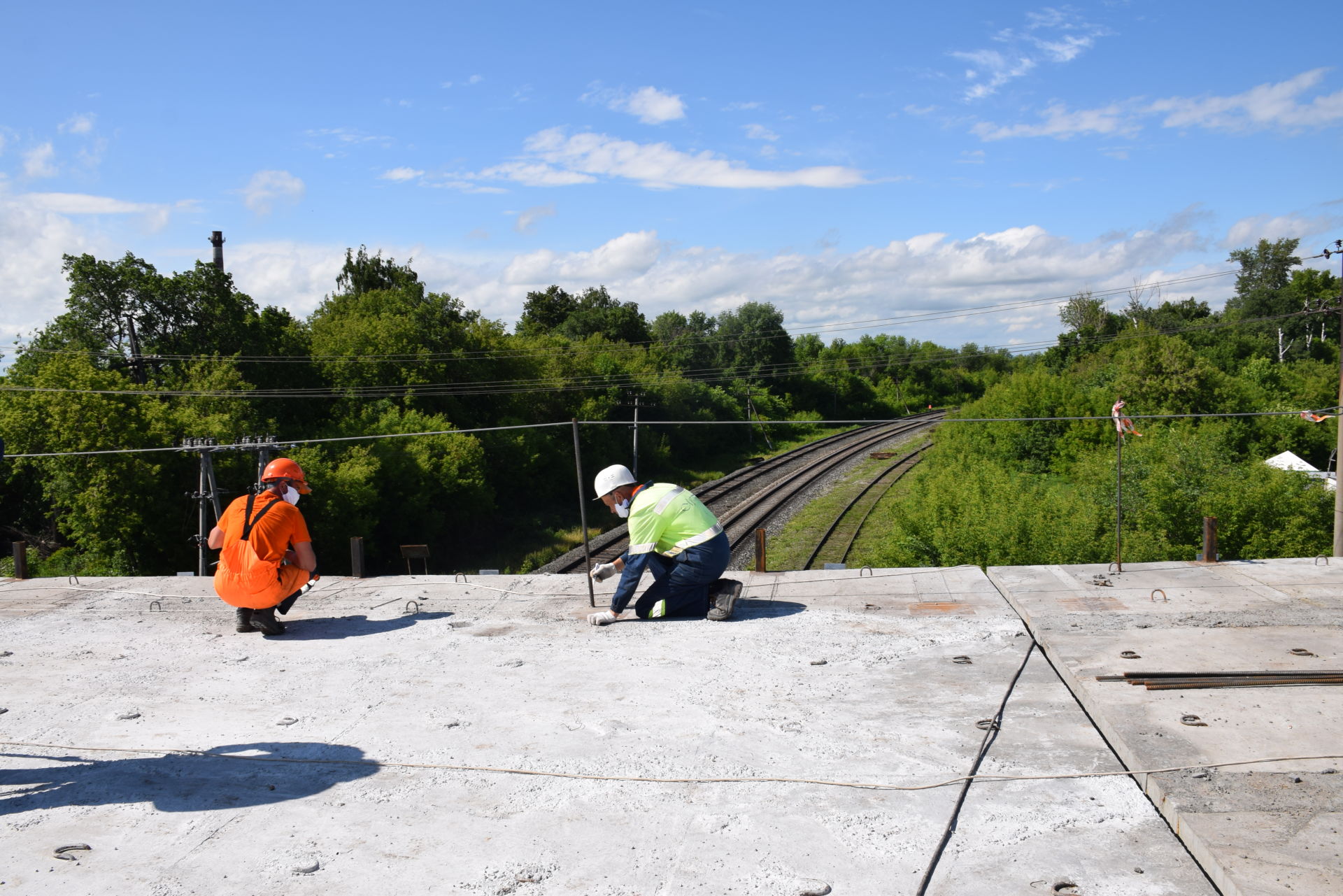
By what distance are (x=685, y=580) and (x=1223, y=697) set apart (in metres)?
3.46

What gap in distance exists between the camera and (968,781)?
3.96m

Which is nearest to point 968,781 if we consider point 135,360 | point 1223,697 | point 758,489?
point 1223,697

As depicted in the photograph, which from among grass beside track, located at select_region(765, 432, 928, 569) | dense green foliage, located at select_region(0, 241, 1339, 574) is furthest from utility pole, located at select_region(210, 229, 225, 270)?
grass beside track, located at select_region(765, 432, 928, 569)

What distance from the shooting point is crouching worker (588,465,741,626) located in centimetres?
666

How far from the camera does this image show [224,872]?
3.43 m

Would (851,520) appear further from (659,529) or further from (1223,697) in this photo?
(1223,697)

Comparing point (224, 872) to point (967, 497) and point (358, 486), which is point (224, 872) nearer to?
point (967, 497)

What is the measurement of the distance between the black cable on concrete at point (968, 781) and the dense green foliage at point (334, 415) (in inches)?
713

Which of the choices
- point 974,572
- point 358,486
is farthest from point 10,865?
→ point 358,486

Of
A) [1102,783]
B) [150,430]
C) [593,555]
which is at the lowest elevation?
[593,555]

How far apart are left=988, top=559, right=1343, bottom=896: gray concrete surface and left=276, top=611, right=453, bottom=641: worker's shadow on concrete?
4.56m

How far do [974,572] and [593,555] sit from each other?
15896mm

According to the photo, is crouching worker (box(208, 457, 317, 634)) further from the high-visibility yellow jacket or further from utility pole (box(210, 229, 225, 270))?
utility pole (box(210, 229, 225, 270))

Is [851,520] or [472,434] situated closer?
[851,520]
